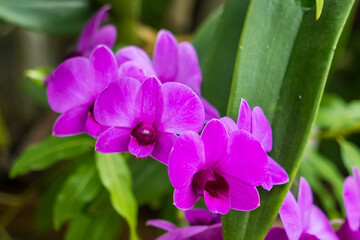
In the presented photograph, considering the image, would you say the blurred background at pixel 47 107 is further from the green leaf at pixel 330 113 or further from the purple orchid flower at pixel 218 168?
the purple orchid flower at pixel 218 168

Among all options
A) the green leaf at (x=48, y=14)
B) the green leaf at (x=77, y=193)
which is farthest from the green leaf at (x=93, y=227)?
the green leaf at (x=48, y=14)

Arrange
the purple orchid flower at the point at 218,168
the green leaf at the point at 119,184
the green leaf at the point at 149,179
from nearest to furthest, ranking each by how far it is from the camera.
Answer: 1. the purple orchid flower at the point at 218,168
2. the green leaf at the point at 119,184
3. the green leaf at the point at 149,179

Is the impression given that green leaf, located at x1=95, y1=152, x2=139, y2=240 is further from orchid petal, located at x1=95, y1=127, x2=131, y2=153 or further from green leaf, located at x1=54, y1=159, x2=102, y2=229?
orchid petal, located at x1=95, y1=127, x2=131, y2=153

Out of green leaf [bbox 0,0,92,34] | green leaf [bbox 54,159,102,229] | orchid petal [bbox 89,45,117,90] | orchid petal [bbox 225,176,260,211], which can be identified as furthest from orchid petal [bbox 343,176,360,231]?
green leaf [bbox 0,0,92,34]

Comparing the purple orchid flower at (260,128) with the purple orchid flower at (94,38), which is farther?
the purple orchid flower at (94,38)

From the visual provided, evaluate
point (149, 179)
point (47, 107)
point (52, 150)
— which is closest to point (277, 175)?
point (149, 179)

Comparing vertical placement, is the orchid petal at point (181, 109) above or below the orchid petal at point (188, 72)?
above

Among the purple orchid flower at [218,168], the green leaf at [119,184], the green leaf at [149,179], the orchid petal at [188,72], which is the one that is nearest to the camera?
the purple orchid flower at [218,168]

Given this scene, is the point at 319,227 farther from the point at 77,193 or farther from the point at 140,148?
the point at 77,193
